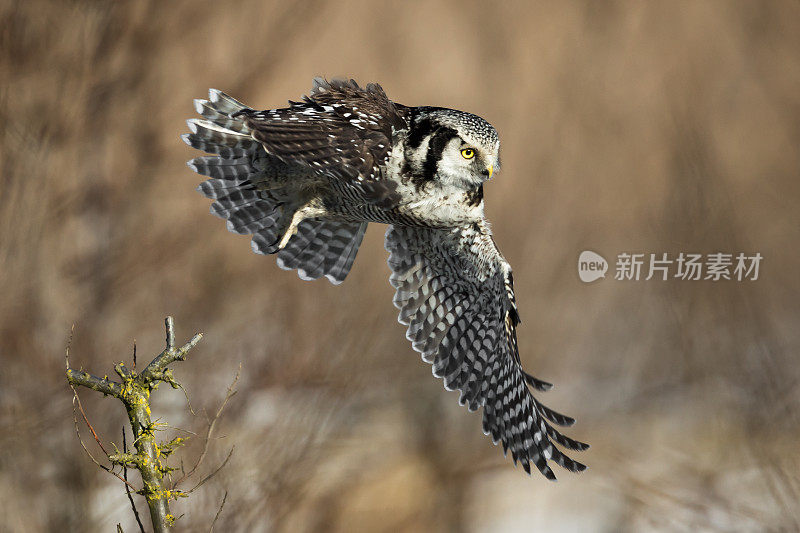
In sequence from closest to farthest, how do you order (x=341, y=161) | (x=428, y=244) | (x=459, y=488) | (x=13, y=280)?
(x=341, y=161) → (x=428, y=244) → (x=13, y=280) → (x=459, y=488)

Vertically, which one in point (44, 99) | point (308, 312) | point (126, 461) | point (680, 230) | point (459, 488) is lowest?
point (126, 461)

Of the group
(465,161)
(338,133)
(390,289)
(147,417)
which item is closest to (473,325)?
(465,161)

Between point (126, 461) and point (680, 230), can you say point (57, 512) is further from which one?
point (680, 230)

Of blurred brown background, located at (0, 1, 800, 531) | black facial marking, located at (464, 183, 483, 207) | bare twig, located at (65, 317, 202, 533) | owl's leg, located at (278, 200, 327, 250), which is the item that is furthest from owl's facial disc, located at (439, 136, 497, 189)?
blurred brown background, located at (0, 1, 800, 531)

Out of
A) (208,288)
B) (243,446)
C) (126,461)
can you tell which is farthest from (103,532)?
(126,461)

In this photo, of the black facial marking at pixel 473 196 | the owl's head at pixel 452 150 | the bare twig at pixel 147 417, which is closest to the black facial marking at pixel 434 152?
the owl's head at pixel 452 150

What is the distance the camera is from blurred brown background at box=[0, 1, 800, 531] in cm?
398

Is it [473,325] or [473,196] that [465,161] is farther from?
[473,325]

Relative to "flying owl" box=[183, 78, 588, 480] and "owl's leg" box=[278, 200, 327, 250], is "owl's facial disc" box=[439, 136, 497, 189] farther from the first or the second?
"owl's leg" box=[278, 200, 327, 250]

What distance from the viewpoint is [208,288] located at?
4121 mm

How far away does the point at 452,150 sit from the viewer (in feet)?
5.63

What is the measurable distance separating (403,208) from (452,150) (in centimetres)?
19

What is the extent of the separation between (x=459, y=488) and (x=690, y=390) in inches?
62.5

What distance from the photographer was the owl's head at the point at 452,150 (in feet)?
5.61
